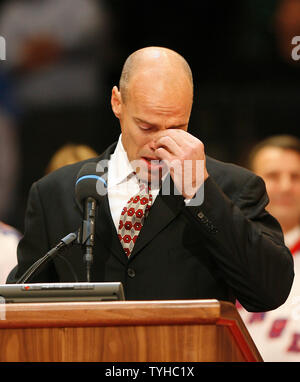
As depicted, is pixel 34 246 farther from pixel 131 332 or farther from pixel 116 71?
pixel 116 71

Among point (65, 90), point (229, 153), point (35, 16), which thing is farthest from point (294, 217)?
point (35, 16)

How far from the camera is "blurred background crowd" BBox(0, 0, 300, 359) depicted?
14.3 feet

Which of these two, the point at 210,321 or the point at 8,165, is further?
the point at 8,165

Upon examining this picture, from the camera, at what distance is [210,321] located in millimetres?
1604

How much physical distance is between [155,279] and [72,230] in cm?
28

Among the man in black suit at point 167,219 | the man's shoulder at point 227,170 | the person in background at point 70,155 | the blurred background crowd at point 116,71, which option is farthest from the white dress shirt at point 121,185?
the blurred background crowd at point 116,71

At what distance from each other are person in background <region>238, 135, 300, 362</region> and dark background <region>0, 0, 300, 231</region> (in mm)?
520

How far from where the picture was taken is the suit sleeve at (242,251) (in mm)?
1987

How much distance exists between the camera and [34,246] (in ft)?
7.43

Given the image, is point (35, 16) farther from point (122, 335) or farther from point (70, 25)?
point (122, 335)

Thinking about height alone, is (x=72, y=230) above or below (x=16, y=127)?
above

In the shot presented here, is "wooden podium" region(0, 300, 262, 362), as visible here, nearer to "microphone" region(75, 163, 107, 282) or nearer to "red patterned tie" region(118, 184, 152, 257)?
"microphone" region(75, 163, 107, 282)
